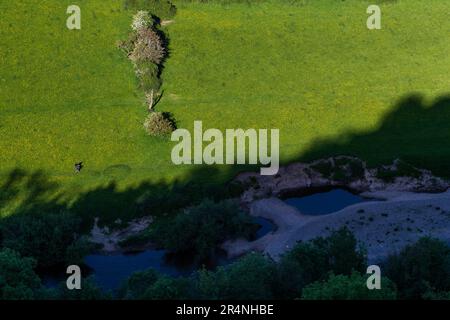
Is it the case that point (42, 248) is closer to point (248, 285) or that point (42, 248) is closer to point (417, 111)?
point (248, 285)

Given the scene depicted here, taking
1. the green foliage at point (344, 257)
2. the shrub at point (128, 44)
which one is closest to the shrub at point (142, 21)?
the shrub at point (128, 44)

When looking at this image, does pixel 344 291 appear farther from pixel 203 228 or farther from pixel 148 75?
pixel 148 75

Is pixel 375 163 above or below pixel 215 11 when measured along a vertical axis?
below

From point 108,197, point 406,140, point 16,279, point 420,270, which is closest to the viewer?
point 16,279

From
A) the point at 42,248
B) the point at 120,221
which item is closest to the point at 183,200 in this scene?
the point at 120,221

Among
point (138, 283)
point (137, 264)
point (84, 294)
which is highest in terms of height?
point (137, 264)

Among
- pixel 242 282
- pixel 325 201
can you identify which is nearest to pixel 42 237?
pixel 242 282

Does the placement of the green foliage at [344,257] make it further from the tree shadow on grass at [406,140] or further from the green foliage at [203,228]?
the tree shadow on grass at [406,140]

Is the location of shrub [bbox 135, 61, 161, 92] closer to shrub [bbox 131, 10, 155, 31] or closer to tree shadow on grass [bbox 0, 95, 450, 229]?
shrub [bbox 131, 10, 155, 31]
